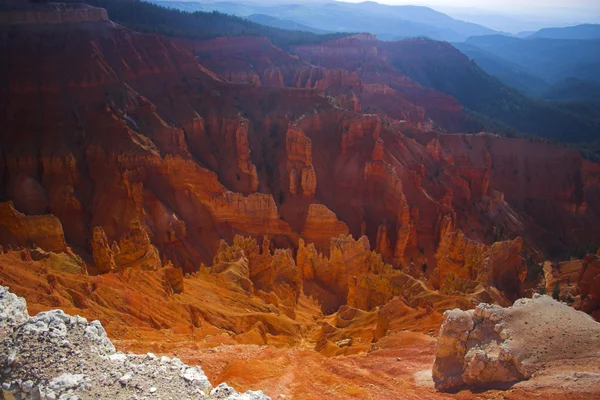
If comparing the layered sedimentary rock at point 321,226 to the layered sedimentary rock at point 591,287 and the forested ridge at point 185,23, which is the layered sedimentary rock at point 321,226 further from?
the forested ridge at point 185,23

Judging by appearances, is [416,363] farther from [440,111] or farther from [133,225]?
[440,111]

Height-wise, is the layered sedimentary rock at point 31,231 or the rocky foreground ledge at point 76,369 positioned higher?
the rocky foreground ledge at point 76,369

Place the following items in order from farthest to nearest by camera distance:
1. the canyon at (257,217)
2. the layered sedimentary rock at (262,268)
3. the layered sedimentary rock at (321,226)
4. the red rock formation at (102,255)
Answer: the layered sedimentary rock at (321,226), the layered sedimentary rock at (262,268), the red rock formation at (102,255), the canyon at (257,217)

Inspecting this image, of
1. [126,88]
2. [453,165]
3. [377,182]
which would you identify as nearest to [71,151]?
[126,88]

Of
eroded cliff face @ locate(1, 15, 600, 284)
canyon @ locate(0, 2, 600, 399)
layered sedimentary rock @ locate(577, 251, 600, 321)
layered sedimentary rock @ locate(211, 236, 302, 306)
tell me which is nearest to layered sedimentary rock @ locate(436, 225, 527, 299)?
canyon @ locate(0, 2, 600, 399)

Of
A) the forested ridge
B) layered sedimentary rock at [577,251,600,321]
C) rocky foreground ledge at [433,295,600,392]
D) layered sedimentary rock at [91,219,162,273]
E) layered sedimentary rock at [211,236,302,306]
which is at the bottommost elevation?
layered sedimentary rock at [211,236,302,306]

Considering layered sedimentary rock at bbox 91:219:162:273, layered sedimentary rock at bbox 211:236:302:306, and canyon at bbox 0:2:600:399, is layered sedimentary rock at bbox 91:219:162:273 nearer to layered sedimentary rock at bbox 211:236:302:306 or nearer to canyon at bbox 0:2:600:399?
canyon at bbox 0:2:600:399

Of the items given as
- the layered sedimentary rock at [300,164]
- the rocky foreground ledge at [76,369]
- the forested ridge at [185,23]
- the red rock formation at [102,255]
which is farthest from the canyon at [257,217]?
the forested ridge at [185,23]
